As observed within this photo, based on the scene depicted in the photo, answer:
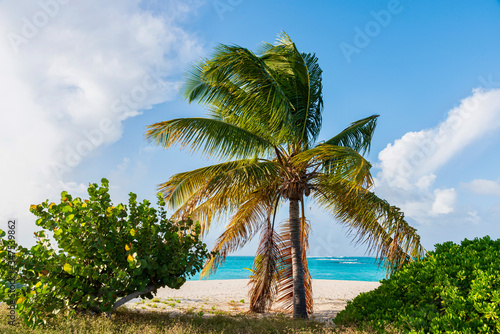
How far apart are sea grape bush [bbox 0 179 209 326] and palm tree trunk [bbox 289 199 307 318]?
312cm

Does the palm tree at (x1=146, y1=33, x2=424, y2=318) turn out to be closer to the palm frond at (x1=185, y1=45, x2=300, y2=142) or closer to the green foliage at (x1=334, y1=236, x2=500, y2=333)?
the palm frond at (x1=185, y1=45, x2=300, y2=142)

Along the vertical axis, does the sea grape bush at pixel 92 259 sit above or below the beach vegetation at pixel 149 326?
above

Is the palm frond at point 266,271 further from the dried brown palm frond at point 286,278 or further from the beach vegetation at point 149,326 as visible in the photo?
the beach vegetation at point 149,326

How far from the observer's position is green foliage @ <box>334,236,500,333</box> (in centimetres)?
408

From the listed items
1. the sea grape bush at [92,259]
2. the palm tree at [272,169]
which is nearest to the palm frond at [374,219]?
the palm tree at [272,169]

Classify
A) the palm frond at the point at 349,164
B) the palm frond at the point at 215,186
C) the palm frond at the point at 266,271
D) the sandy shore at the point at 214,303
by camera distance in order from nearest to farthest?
the palm frond at the point at 349,164
the palm frond at the point at 215,186
the palm frond at the point at 266,271
the sandy shore at the point at 214,303

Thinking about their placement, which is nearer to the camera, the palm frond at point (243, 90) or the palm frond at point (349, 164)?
the palm frond at point (349, 164)

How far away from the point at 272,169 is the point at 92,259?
4297 mm

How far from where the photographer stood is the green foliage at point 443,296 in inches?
161

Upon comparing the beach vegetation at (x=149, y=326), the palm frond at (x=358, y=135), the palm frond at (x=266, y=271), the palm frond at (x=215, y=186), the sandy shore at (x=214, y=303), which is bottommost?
the sandy shore at (x=214, y=303)

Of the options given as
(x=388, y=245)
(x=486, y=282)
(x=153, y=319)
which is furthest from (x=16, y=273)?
(x=388, y=245)

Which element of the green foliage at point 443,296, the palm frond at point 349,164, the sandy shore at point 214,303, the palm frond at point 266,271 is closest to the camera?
the green foliage at point 443,296

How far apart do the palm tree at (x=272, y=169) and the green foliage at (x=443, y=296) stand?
83.0 inches

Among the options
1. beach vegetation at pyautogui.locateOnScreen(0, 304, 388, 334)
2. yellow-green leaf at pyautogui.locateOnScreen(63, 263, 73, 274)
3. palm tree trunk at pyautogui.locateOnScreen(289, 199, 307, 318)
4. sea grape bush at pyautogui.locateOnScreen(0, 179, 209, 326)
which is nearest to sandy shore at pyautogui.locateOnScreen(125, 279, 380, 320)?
palm tree trunk at pyautogui.locateOnScreen(289, 199, 307, 318)
